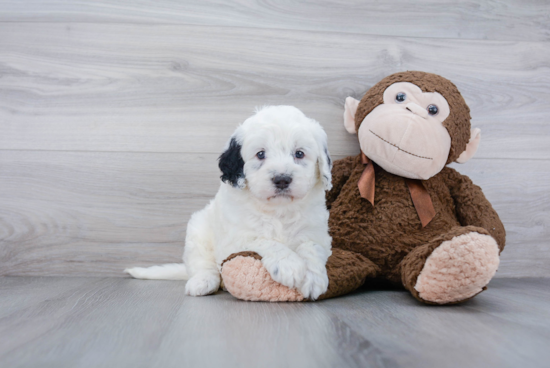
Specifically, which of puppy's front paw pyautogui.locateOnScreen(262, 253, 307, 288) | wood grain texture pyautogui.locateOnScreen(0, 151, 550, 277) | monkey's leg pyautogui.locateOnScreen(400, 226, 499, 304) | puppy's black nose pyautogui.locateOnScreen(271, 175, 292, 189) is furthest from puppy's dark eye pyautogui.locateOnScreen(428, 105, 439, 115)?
wood grain texture pyautogui.locateOnScreen(0, 151, 550, 277)

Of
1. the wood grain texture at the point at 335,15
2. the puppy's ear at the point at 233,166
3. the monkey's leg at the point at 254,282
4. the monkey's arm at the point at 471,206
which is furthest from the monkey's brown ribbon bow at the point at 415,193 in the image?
the wood grain texture at the point at 335,15

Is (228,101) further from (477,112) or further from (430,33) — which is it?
(477,112)

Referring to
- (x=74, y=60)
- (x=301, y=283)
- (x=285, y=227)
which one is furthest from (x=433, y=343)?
(x=74, y=60)

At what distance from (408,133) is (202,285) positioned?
2.87ft

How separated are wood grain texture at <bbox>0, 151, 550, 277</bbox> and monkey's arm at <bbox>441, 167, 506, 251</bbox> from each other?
978 mm

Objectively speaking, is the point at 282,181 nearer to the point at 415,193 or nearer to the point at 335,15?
the point at 415,193

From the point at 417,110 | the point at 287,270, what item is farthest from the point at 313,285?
the point at 417,110

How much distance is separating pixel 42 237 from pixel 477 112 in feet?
6.61

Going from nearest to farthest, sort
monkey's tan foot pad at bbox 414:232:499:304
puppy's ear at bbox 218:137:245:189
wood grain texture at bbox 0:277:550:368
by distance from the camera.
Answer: wood grain texture at bbox 0:277:550:368, monkey's tan foot pad at bbox 414:232:499:304, puppy's ear at bbox 218:137:245:189

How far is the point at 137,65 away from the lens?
1.88 m

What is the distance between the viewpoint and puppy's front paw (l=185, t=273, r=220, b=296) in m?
1.43

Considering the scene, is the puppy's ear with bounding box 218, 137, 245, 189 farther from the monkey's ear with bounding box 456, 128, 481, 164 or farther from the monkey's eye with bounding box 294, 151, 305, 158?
the monkey's ear with bounding box 456, 128, 481, 164

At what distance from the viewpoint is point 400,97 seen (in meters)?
1.56

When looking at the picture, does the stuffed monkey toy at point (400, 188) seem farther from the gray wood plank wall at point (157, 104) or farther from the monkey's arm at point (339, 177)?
the gray wood plank wall at point (157, 104)
